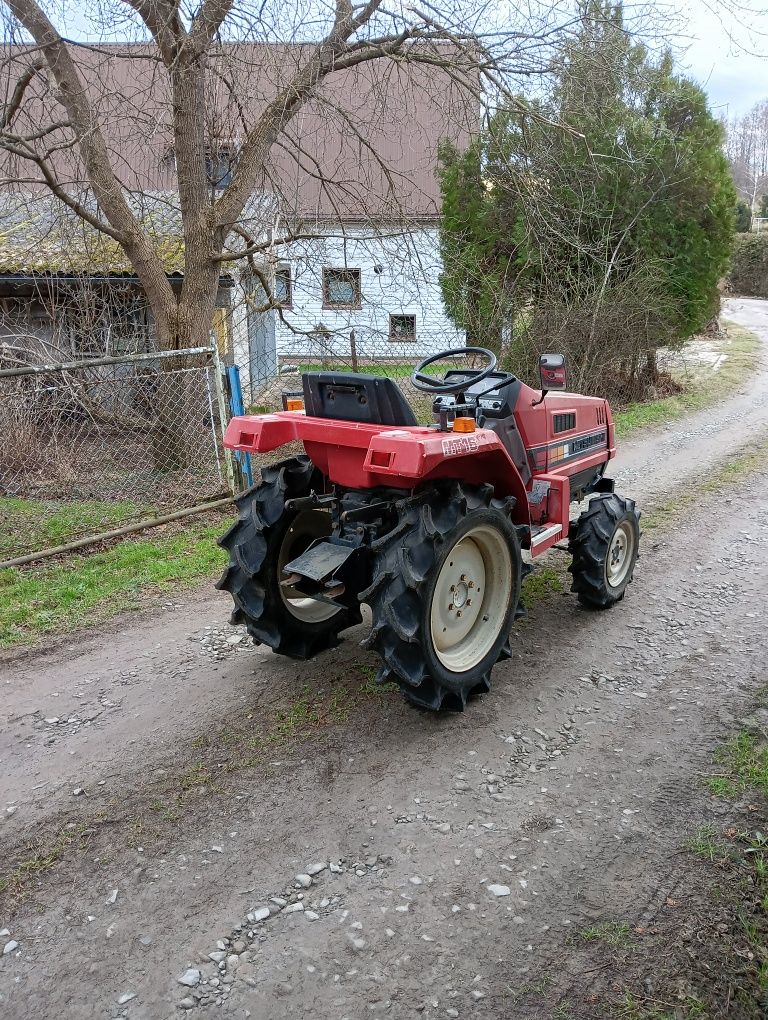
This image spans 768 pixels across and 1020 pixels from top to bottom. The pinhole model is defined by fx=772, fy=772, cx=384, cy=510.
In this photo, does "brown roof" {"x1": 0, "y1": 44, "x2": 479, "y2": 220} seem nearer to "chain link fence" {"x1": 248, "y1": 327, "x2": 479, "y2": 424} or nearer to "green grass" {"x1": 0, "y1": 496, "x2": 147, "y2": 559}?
"chain link fence" {"x1": 248, "y1": 327, "x2": 479, "y2": 424}

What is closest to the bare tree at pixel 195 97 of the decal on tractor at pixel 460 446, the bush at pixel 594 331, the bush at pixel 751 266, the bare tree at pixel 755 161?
the bush at pixel 594 331

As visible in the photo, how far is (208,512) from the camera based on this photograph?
683cm

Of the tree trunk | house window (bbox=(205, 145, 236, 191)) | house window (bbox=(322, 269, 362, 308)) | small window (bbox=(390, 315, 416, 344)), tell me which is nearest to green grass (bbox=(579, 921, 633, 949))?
the tree trunk

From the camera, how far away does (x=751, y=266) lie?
33.5 m

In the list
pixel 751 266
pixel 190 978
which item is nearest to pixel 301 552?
pixel 190 978

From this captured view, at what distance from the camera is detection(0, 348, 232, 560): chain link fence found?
677 centimetres

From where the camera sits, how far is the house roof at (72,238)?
8227 millimetres

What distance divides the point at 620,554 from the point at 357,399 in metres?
2.26

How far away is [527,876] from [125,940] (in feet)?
→ 4.27

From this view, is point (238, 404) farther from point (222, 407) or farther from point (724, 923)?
point (724, 923)

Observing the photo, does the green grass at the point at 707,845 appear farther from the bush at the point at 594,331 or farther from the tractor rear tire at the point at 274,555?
the bush at the point at 594,331

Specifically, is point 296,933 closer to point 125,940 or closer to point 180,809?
point 125,940

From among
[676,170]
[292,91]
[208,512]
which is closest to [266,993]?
[208,512]

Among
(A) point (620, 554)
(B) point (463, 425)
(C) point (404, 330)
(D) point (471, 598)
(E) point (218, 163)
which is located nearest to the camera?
(B) point (463, 425)
